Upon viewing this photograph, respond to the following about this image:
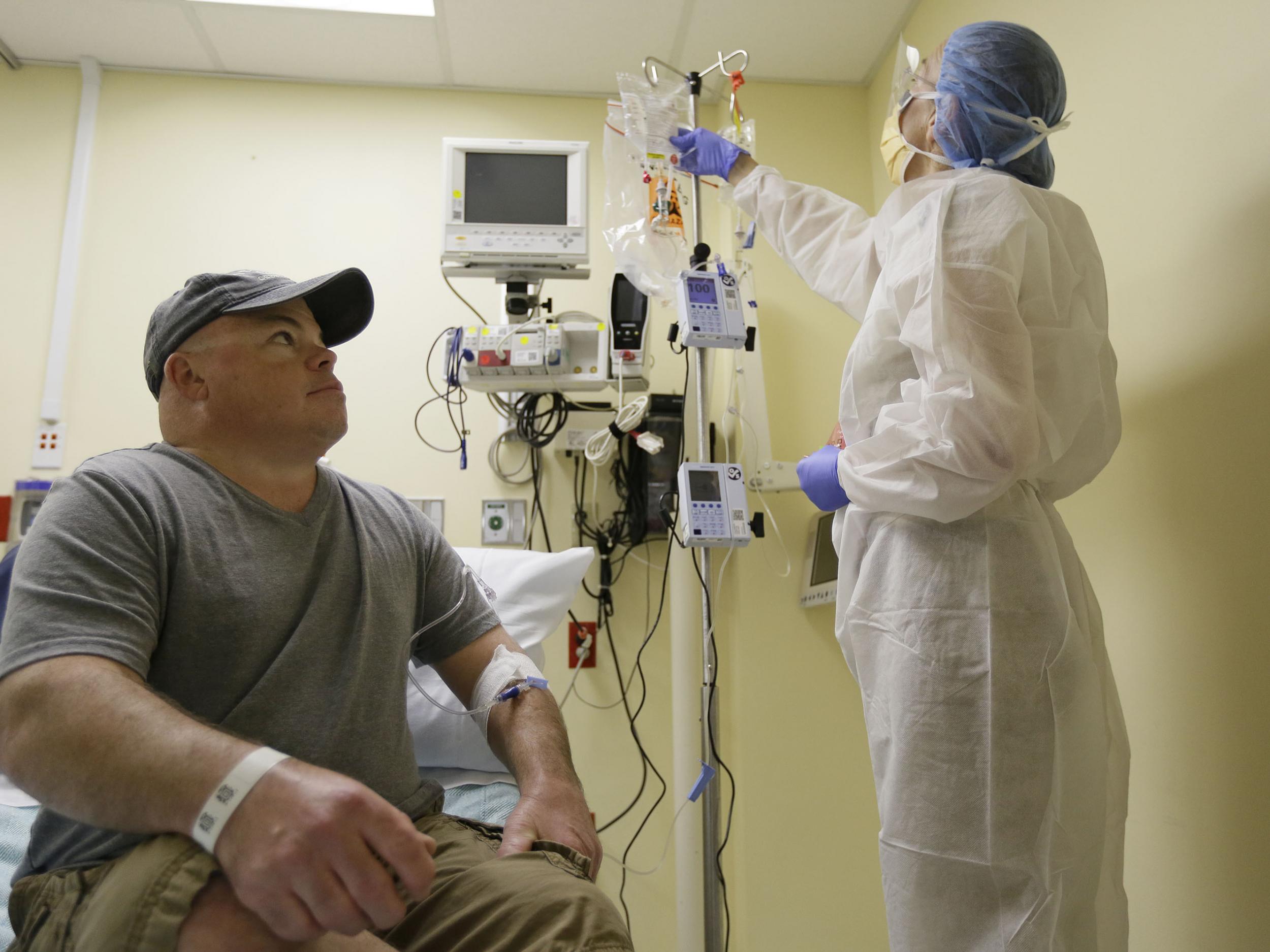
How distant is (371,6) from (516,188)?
0.78m

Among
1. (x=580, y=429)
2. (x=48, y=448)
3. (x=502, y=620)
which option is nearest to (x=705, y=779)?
(x=502, y=620)

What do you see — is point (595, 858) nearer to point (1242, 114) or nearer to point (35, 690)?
point (35, 690)

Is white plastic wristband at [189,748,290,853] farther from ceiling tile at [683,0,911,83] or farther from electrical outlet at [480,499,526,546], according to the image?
ceiling tile at [683,0,911,83]

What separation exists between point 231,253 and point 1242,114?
2.42m

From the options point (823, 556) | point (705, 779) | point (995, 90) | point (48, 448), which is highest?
point (995, 90)

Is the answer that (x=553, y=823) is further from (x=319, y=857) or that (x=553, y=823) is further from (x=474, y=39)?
(x=474, y=39)

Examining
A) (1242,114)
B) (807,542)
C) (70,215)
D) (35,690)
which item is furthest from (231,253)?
(1242,114)

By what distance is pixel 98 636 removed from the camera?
32.9 inches

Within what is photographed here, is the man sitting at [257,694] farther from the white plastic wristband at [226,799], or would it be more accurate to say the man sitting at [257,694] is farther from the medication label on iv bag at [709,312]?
the medication label on iv bag at [709,312]

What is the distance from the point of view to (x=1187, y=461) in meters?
1.43

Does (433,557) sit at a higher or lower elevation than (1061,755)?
higher

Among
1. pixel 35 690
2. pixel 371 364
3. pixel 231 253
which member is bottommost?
pixel 35 690

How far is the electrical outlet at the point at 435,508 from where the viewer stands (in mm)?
2369

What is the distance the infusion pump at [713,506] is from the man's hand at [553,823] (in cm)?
71
